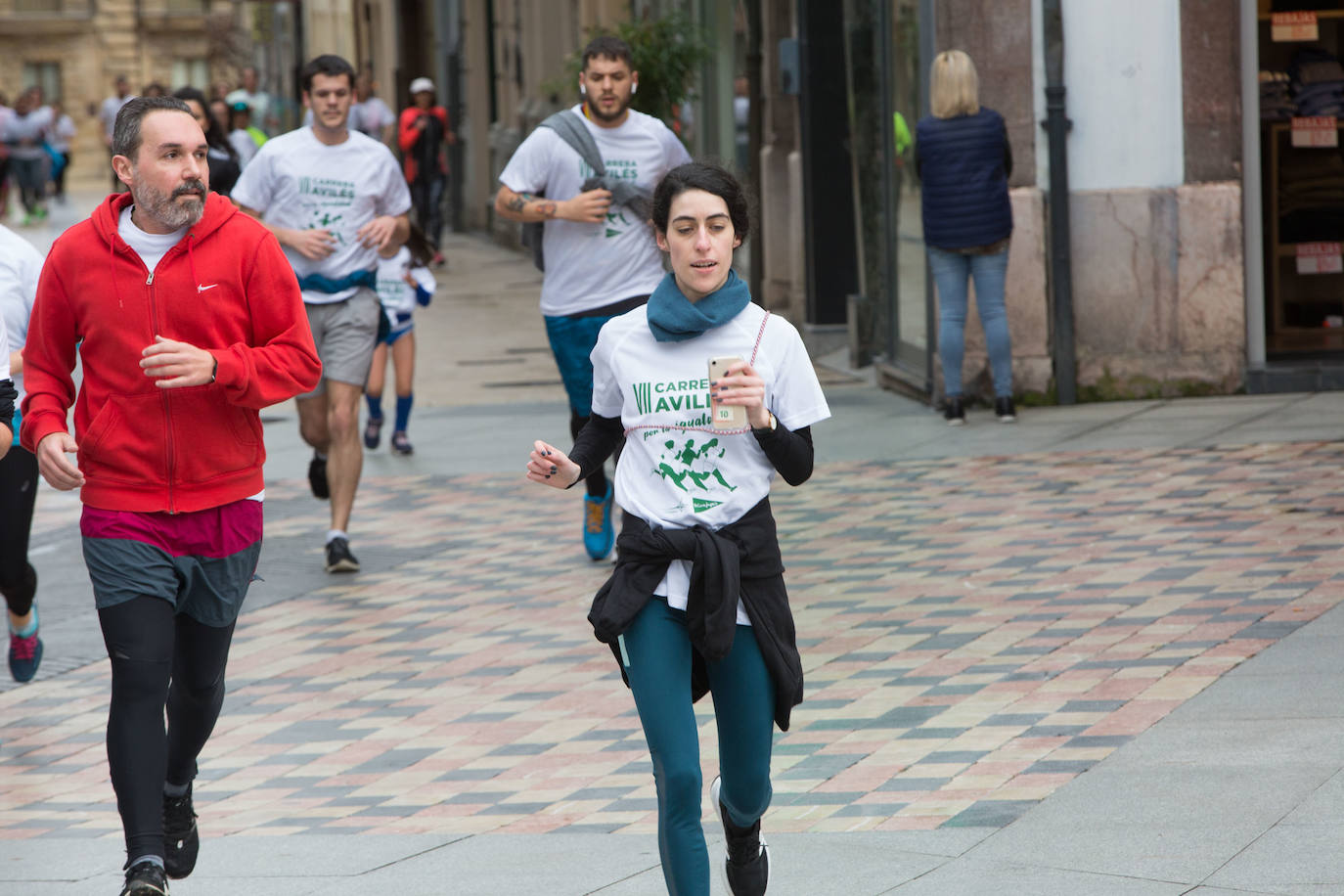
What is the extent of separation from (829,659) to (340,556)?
2738 mm

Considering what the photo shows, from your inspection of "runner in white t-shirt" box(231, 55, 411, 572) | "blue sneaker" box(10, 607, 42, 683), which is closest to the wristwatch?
"blue sneaker" box(10, 607, 42, 683)

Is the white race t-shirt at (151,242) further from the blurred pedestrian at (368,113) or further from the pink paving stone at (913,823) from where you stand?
the blurred pedestrian at (368,113)

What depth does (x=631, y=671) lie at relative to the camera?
4188 mm

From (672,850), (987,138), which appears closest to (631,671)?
(672,850)

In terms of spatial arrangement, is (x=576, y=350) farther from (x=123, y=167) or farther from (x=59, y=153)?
(x=59, y=153)

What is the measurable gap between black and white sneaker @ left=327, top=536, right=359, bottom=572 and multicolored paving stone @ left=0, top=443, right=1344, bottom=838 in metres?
0.13

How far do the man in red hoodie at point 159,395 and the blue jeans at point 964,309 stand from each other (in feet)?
23.0

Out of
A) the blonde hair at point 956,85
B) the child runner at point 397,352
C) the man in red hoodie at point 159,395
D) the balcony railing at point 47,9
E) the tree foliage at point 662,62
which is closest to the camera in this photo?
the man in red hoodie at point 159,395

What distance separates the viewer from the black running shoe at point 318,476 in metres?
10.3

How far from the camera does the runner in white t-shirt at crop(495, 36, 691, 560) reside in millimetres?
8305

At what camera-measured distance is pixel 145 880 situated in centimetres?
436

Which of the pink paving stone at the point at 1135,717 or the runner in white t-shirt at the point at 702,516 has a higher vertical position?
the runner in white t-shirt at the point at 702,516

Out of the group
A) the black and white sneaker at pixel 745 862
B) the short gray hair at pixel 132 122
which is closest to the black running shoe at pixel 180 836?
the black and white sneaker at pixel 745 862

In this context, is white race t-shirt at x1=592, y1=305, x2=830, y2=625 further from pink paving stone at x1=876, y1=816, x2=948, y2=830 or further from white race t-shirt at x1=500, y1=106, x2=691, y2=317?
white race t-shirt at x1=500, y1=106, x2=691, y2=317
